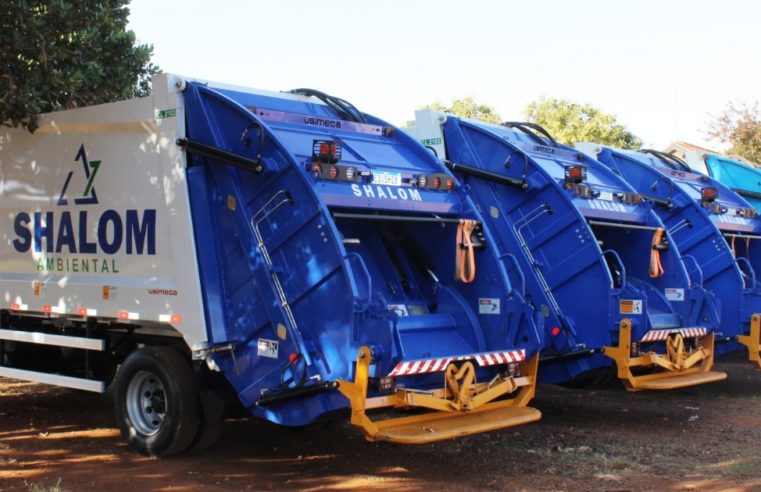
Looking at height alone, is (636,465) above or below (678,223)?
below

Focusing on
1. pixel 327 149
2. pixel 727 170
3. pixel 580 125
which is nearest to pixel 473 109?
pixel 580 125

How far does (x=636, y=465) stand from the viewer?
21.2ft

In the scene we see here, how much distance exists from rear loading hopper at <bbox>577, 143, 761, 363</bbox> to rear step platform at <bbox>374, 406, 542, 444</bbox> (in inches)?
150

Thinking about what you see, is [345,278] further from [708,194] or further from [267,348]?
[708,194]

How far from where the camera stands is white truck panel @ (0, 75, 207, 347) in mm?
6230

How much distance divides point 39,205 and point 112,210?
1048 mm

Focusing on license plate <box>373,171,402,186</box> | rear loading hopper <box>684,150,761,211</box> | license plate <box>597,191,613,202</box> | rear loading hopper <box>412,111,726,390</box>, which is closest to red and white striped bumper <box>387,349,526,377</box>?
rear loading hopper <box>412,111,726,390</box>

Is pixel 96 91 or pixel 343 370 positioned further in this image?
pixel 96 91

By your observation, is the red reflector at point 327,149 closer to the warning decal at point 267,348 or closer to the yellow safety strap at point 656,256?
the warning decal at point 267,348

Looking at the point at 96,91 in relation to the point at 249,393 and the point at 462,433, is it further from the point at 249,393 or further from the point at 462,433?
the point at 462,433

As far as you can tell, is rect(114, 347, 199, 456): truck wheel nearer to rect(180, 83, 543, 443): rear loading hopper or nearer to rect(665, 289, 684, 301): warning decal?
rect(180, 83, 543, 443): rear loading hopper

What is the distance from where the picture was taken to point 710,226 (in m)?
9.55

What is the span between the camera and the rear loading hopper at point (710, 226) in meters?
9.41

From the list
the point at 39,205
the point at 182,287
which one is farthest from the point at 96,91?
the point at 182,287
